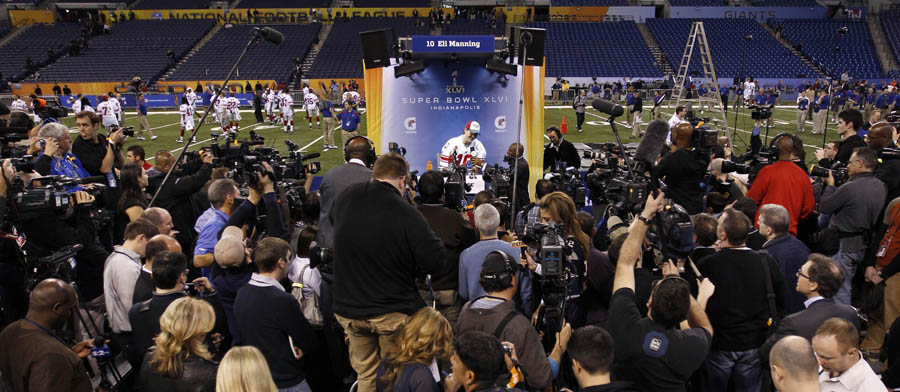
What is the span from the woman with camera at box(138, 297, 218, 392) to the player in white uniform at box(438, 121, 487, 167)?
639 centimetres

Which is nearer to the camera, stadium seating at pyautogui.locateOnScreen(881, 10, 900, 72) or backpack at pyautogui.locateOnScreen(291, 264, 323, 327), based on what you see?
backpack at pyautogui.locateOnScreen(291, 264, 323, 327)

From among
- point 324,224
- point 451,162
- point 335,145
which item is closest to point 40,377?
point 324,224

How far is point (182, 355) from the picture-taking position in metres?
3.24

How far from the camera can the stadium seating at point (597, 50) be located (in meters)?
36.1

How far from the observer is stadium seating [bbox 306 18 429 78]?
36.6 m

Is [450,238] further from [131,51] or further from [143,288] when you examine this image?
[131,51]

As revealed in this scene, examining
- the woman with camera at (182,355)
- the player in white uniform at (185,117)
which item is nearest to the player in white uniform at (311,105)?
the player in white uniform at (185,117)

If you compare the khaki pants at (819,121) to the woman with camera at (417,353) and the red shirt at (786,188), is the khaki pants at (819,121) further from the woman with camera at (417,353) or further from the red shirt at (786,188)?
the woman with camera at (417,353)

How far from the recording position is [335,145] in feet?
60.7

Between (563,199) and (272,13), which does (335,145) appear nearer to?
(563,199)

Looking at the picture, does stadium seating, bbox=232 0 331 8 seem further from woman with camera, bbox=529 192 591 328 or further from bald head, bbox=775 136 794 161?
woman with camera, bbox=529 192 591 328

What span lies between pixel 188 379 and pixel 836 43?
44.9 meters

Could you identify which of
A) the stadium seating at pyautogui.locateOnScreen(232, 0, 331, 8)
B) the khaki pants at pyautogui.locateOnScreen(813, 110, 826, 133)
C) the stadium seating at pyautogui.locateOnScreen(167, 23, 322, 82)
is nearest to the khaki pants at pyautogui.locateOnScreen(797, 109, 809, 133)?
the khaki pants at pyautogui.locateOnScreen(813, 110, 826, 133)

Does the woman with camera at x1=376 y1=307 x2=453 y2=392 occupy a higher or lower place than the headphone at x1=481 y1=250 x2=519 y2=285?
lower
